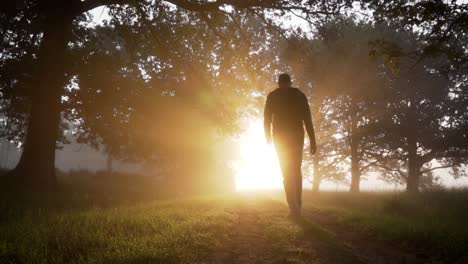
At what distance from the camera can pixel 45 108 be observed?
34.1ft

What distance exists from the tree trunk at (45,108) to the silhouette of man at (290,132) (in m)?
Answer: 7.81

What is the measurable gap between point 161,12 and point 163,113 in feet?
22.2

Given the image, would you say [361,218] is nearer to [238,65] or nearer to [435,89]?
[238,65]

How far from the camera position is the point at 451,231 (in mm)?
4824

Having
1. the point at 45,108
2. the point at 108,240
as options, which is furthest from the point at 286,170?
the point at 45,108

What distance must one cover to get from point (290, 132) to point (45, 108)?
333 inches

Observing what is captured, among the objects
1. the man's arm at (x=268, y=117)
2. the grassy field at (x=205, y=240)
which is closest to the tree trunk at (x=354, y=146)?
the grassy field at (x=205, y=240)

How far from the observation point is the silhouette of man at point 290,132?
6.23 meters

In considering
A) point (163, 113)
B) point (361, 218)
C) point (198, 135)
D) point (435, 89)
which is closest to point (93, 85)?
point (163, 113)

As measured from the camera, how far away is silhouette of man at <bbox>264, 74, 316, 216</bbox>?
623 cm

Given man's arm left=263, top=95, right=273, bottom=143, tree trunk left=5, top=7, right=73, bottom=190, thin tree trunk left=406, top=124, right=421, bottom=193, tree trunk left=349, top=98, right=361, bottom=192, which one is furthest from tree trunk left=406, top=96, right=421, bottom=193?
tree trunk left=5, top=7, right=73, bottom=190

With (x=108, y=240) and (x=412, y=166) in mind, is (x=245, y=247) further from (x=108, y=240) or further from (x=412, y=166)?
(x=412, y=166)

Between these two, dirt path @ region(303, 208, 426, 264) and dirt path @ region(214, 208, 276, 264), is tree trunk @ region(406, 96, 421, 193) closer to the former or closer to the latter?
dirt path @ region(303, 208, 426, 264)

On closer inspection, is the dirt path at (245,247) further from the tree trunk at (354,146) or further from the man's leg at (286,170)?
the tree trunk at (354,146)
